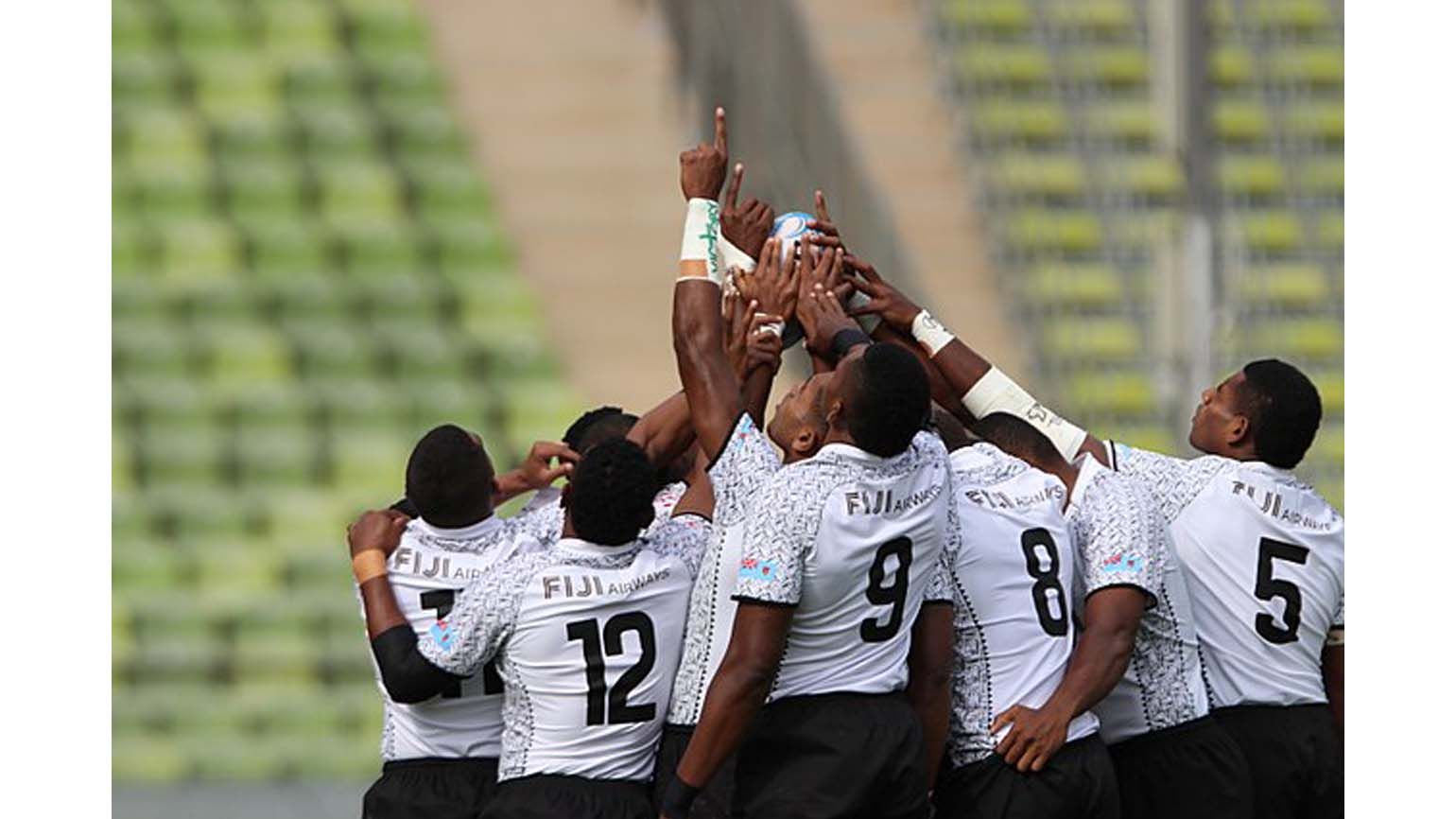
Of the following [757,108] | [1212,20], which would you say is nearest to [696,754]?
[757,108]

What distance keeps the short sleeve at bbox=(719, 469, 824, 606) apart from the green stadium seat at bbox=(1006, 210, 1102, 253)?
21.8ft

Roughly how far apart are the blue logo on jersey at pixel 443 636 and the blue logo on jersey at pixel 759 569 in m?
0.63

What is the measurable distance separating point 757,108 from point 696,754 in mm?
6080

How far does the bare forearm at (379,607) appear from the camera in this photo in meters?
4.34

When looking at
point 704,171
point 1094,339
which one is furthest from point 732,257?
point 1094,339

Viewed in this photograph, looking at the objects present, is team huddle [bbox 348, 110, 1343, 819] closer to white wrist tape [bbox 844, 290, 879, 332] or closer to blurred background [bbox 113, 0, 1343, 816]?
white wrist tape [bbox 844, 290, 879, 332]

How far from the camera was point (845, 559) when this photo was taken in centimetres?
392

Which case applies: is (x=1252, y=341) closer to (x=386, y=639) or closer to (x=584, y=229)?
(x=584, y=229)

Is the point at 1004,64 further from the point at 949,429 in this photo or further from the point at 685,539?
the point at 685,539

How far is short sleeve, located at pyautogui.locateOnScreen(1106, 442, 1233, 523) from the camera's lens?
15.6 ft

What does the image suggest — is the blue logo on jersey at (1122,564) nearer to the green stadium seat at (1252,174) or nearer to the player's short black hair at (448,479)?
the player's short black hair at (448,479)

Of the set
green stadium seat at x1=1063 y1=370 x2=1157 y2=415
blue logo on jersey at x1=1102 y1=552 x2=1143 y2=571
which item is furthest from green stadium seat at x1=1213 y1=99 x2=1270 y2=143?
blue logo on jersey at x1=1102 y1=552 x2=1143 y2=571

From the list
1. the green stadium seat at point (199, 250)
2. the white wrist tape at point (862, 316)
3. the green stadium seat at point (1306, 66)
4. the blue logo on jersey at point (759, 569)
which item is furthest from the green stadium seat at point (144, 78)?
the blue logo on jersey at point (759, 569)

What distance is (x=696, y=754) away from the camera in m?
3.89
